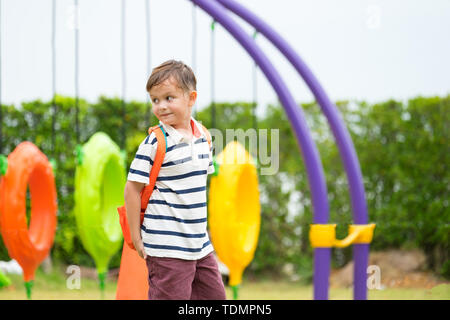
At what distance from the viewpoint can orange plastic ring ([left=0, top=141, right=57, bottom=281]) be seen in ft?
13.0

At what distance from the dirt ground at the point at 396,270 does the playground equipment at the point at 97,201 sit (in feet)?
10.1

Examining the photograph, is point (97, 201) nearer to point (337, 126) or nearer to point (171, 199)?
point (337, 126)

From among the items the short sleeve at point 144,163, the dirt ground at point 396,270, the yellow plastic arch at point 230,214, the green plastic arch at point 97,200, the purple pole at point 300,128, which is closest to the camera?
the short sleeve at point 144,163

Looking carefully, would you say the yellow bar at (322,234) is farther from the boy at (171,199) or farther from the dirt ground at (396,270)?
the dirt ground at (396,270)

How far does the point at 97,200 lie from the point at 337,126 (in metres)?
1.71

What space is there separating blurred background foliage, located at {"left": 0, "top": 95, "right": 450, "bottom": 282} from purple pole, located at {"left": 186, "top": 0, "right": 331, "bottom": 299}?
2976 mm

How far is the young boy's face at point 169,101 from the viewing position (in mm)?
2023

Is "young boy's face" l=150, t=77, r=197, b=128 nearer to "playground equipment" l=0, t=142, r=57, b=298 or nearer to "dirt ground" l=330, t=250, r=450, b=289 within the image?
"playground equipment" l=0, t=142, r=57, b=298

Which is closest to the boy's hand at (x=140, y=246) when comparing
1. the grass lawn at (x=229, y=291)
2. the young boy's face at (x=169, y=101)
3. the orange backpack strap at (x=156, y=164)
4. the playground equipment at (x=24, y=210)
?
the orange backpack strap at (x=156, y=164)

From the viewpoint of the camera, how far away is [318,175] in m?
3.54
